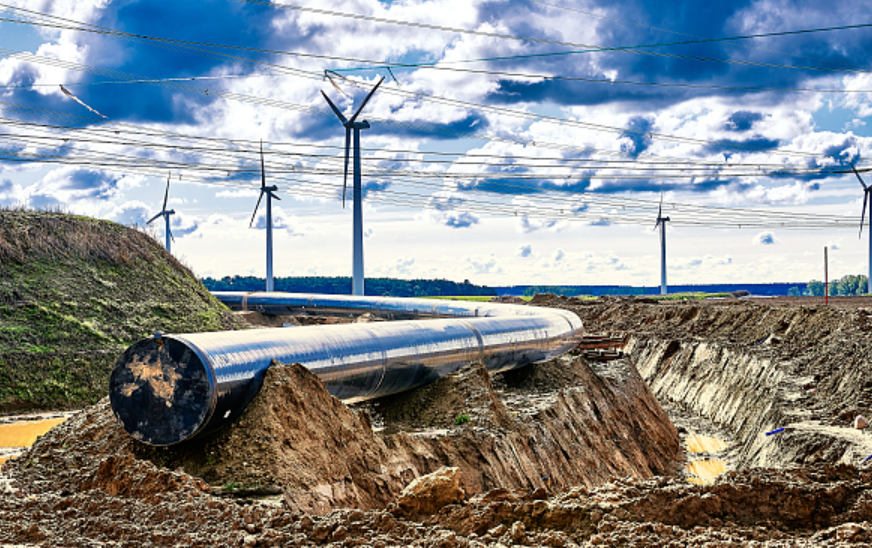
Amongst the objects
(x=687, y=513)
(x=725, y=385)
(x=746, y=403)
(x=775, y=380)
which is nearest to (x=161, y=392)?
(x=687, y=513)

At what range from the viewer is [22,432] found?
721 inches

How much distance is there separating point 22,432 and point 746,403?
26363mm

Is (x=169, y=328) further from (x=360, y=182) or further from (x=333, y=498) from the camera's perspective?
(x=333, y=498)

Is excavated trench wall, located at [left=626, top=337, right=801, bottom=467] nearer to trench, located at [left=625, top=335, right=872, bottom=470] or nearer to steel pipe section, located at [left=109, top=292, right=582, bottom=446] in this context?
trench, located at [left=625, top=335, right=872, bottom=470]

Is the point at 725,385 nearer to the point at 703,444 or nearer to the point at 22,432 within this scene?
the point at 703,444

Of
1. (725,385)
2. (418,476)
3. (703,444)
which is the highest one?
(418,476)

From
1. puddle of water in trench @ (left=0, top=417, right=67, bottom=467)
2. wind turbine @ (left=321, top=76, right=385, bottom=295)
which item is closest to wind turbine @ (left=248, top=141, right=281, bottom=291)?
wind turbine @ (left=321, top=76, right=385, bottom=295)

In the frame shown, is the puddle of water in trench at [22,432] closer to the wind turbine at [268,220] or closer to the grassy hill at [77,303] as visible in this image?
the grassy hill at [77,303]

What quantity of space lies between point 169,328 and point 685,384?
25.4m

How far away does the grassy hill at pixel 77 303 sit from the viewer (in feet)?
74.5

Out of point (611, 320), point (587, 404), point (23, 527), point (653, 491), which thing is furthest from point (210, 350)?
point (611, 320)

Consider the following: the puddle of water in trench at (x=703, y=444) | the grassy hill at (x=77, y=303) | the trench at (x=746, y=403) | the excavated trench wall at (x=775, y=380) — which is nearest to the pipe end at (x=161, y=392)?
the trench at (x=746, y=403)

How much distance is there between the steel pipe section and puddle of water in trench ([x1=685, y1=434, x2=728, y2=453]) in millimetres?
9437

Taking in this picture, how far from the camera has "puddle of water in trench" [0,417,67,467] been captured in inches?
670
